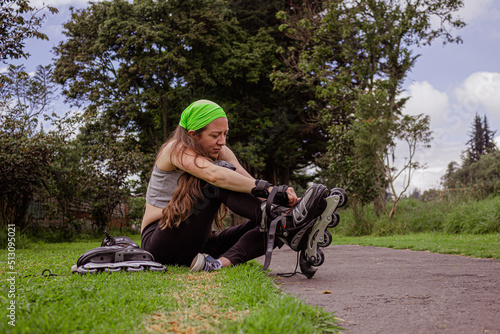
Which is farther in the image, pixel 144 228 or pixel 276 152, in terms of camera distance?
pixel 276 152

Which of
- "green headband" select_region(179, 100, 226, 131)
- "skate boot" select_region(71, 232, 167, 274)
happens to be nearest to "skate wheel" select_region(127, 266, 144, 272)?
"skate boot" select_region(71, 232, 167, 274)

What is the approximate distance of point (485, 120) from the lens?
4878cm

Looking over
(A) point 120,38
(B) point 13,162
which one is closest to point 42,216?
(B) point 13,162

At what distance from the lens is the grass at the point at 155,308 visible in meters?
1.43

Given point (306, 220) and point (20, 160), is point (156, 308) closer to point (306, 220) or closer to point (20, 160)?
point (306, 220)

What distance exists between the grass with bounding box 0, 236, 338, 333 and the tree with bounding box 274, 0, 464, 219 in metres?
9.31

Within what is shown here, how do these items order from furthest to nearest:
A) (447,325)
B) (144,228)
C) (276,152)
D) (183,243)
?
1. (276,152)
2. (144,228)
3. (183,243)
4. (447,325)

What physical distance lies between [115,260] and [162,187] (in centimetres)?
62

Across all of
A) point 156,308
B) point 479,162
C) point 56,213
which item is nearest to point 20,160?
point 56,213

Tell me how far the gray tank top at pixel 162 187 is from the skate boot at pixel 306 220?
78 centimetres

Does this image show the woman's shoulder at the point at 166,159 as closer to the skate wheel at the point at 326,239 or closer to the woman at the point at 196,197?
the woman at the point at 196,197

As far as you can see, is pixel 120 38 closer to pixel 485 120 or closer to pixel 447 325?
pixel 447 325

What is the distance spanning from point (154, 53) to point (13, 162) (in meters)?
9.29

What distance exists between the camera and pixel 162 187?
321 centimetres
